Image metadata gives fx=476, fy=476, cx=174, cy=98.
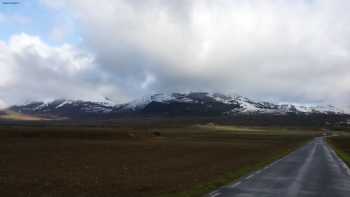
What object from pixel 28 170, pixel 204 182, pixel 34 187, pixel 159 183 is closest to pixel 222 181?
pixel 204 182

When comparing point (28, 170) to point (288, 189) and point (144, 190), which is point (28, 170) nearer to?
point (144, 190)

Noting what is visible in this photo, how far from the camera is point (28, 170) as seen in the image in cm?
2836

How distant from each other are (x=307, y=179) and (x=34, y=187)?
1428 centimetres

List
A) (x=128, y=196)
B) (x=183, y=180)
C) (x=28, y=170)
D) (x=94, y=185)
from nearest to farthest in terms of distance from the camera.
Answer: (x=128, y=196)
(x=94, y=185)
(x=183, y=180)
(x=28, y=170)

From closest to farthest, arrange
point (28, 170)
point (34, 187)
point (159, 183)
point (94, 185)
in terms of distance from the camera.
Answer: point (34, 187) → point (94, 185) → point (159, 183) → point (28, 170)

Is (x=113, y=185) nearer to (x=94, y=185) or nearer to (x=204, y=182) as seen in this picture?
(x=94, y=185)

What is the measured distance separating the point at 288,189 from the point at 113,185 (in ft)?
26.2

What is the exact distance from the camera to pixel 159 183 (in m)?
23.5

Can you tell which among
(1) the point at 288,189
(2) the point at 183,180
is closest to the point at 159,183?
(2) the point at 183,180

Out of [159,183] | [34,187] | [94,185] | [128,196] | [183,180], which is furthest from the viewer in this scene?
[183,180]

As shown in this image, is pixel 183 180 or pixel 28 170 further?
pixel 28 170

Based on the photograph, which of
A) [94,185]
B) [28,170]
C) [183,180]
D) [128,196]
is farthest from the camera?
[28,170]

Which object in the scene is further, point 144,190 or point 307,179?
point 307,179

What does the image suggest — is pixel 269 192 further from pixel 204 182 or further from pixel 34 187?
pixel 34 187
